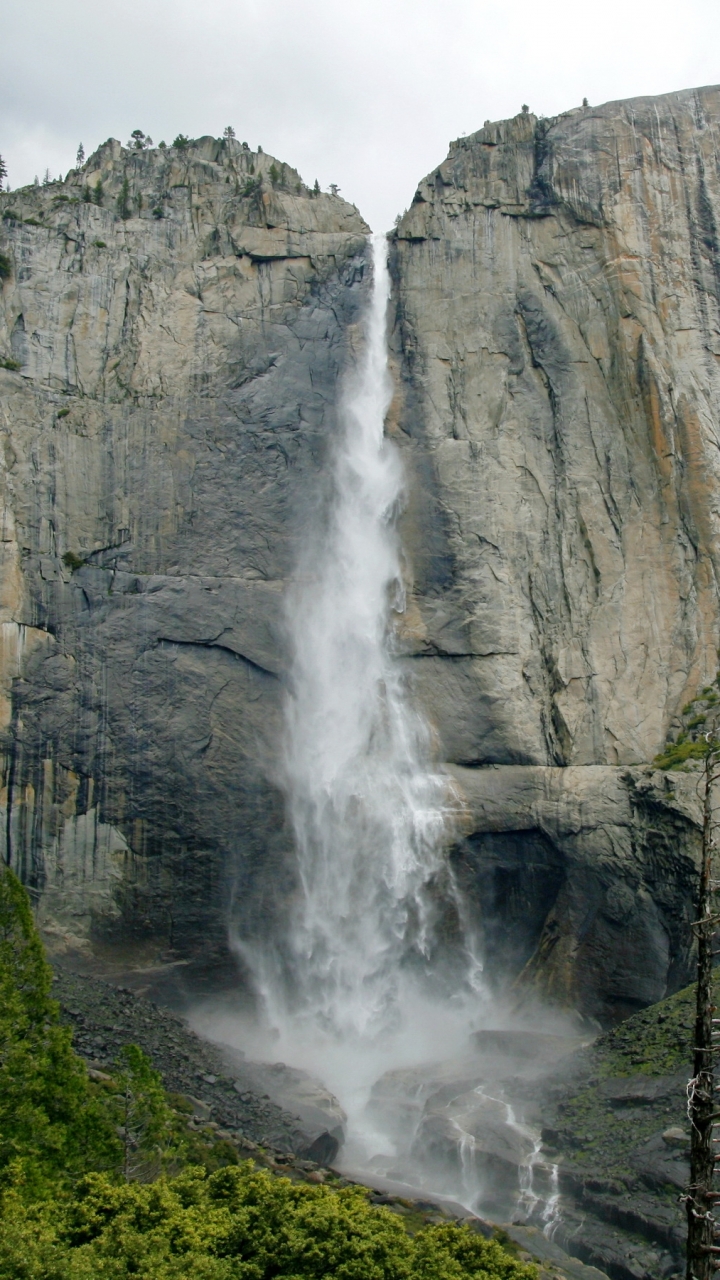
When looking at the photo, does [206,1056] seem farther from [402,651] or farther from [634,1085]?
[402,651]

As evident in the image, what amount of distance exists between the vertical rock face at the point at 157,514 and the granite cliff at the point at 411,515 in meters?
0.12

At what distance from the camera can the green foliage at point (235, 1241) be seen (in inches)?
599

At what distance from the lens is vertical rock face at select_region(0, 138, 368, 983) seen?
3719 centimetres

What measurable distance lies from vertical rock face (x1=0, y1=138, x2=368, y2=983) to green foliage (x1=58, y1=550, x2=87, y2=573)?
79mm

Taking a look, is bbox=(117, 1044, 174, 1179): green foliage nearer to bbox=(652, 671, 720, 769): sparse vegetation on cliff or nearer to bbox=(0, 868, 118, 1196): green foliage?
bbox=(0, 868, 118, 1196): green foliage

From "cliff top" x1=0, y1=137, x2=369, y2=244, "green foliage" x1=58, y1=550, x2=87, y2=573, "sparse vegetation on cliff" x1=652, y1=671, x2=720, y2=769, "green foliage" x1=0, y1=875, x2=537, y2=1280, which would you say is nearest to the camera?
"green foliage" x1=0, y1=875, x2=537, y2=1280

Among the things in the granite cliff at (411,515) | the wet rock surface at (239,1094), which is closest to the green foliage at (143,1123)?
the wet rock surface at (239,1094)

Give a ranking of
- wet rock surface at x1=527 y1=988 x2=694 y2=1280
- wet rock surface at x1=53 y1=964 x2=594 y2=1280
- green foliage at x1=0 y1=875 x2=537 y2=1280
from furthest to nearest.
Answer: wet rock surface at x1=53 y1=964 x2=594 y2=1280 → wet rock surface at x1=527 y1=988 x2=694 y2=1280 → green foliage at x1=0 y1=875 x2=537 y2=1280

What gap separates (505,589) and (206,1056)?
2044cm

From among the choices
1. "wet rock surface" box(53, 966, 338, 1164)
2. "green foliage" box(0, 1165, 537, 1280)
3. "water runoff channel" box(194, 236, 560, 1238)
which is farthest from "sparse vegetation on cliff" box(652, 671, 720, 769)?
"green foliage" box(0, 1165, 537, 1280)

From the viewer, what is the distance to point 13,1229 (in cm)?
1505

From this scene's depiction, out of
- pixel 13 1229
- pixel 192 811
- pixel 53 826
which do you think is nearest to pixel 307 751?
pixel 192 811

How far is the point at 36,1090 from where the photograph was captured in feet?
69.8

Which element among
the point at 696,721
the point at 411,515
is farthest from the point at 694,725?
the point at 411,515
